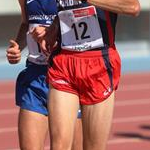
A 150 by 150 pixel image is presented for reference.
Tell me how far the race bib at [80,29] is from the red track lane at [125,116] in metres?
3.24

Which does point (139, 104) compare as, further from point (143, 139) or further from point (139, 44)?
point (139, 44)

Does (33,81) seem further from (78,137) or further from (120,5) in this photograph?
(120,5)

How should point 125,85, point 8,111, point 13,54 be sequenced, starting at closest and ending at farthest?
1. point 13,54
2. point 8,111
3. point 125,85

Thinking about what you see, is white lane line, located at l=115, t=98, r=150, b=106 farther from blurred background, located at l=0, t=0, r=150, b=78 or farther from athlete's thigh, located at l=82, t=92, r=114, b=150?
athlete's thigh, located at l=82, t=92, r=114, b=150

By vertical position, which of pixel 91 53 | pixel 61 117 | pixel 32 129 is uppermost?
pixel 91 53

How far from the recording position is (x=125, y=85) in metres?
12.1

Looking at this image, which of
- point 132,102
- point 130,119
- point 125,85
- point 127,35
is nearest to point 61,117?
point 130,119

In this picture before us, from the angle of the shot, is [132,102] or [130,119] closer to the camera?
[130,119]

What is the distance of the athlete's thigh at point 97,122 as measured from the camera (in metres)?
4.03

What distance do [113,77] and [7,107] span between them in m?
6.12

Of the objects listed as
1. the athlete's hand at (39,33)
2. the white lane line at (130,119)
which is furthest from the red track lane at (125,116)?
the athlete's hand at (39,33)

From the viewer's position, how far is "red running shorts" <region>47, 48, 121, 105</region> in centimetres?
399

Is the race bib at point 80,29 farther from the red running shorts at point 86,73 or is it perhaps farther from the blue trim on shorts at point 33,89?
the blue trim on shorts at point 33,89

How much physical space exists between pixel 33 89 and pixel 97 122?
0.71 m
